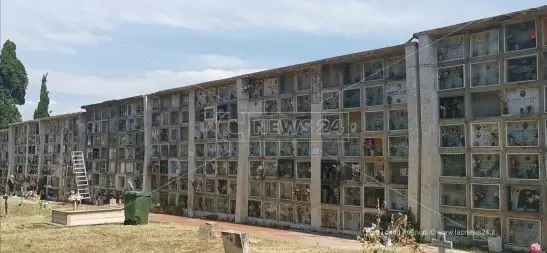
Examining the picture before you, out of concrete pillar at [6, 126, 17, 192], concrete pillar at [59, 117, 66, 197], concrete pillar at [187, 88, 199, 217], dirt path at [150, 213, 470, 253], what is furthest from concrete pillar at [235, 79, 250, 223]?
concrete pillar at [6, 126, 17, 192]

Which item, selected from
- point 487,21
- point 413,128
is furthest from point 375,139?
point 487,21

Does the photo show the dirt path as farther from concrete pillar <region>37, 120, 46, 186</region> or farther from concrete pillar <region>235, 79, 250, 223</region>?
concrete pillar <region>37, 120, 46, 186</region>

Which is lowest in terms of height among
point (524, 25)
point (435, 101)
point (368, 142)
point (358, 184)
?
point (358, 184)

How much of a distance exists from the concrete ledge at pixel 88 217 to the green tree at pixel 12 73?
26.0m

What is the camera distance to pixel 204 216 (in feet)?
58.5

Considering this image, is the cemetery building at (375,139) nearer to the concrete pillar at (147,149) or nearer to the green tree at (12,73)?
the concrete pillar at (147,149)

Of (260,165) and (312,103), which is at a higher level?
(312,103)

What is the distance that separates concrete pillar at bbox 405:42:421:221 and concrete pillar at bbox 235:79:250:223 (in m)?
5.76

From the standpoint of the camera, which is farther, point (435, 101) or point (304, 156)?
point (304, 156)

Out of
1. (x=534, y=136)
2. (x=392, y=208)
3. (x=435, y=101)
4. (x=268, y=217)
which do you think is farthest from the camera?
(x=268, y=217)

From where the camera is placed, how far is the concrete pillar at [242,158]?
16297 millimetres

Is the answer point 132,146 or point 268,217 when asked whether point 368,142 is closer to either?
point 268,217

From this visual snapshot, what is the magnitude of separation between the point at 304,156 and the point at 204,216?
4.96 metres

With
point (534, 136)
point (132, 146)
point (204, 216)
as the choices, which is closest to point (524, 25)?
point (534, 136)
